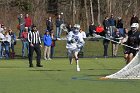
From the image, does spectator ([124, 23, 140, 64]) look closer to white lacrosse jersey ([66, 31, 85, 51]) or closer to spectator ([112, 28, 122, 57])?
white lacrosse jersey ([66, 31, 85, 51])

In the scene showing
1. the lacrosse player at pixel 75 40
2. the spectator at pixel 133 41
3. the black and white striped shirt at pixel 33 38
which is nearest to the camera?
the spectator at pixel 133 41

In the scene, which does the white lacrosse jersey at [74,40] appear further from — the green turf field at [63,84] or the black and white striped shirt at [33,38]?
the green turf field at [63,84]

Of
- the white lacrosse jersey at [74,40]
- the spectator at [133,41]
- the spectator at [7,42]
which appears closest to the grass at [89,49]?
the spectator at [7,42]

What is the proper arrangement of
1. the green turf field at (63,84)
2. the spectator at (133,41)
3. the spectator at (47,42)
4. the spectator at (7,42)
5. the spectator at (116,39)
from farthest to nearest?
the spectator at (116,39), the spectator at (7,42), the spectator at (47,42), the spectator at (133,41), the green turf field at (63,84)

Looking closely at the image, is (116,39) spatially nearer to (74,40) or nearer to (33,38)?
(33,38)

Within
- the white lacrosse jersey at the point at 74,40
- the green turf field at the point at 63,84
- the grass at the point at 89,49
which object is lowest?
the green turf field at the point at 63,84

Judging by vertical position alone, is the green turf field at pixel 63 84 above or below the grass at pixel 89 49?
below

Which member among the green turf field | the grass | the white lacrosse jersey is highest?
the white lacrosse jersey

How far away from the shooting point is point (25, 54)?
37.6 metres

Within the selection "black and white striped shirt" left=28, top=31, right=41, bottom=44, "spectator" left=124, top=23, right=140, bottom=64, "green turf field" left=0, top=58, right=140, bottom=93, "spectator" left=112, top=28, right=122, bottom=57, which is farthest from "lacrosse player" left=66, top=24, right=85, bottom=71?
"spectator" left=112, top=28, right=122, bottom=57

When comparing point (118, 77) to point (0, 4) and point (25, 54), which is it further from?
point (0, 4)

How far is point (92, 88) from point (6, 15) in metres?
38.3

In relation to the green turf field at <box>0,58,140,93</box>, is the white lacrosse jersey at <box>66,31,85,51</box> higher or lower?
higher

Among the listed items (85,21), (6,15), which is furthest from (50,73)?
(85,21)
